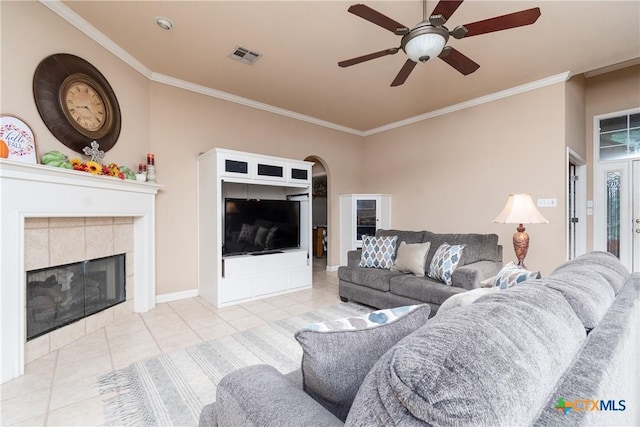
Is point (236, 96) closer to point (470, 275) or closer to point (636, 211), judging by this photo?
point (470, 275)

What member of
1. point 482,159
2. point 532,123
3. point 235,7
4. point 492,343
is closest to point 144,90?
point 235,7

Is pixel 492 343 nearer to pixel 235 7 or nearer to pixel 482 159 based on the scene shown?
pixel 235 7

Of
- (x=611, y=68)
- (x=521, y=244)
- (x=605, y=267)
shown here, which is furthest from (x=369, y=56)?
(x=611, y=68)

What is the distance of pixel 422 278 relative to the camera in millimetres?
3000

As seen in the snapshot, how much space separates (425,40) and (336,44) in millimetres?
1247

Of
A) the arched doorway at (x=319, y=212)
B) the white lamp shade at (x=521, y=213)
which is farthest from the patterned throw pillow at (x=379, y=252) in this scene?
the arched doorway at (x=319, y=212)

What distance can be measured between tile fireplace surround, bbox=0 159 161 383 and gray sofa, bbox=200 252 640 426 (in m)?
2.05

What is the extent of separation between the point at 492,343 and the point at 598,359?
0.40 metres

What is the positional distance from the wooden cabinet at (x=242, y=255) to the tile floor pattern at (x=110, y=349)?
0.62ft

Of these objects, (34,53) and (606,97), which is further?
(606,97)

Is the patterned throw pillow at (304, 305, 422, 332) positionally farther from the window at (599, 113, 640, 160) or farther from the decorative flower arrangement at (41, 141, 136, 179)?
the window at (599, 113, 640, 160)

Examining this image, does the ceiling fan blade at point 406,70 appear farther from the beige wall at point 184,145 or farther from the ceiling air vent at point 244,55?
the beige wall at point 184,145

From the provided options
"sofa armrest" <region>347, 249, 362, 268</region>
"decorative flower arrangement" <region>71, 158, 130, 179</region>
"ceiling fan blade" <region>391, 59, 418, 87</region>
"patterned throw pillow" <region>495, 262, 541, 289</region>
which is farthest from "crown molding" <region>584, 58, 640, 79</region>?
"decorative flower arrangement" <region>71, 158, 130, 179</region>

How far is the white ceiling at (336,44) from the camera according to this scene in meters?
2.42
